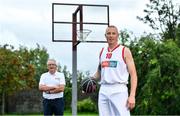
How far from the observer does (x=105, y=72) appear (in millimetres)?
7656

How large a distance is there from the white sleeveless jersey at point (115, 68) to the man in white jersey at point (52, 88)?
13.1 feet

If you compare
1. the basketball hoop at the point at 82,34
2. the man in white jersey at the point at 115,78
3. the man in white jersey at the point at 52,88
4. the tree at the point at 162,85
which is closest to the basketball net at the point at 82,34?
the basketball hoop at the point at 82,34

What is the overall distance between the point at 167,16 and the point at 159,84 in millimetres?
20291

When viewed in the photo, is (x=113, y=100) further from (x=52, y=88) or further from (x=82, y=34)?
(x=82, y=34)

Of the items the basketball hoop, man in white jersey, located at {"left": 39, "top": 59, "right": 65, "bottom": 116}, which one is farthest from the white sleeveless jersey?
the basketball hoop

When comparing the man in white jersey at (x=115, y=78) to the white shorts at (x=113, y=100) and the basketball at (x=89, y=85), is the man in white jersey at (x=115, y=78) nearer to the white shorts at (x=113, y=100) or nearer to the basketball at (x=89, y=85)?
the white shorts at (x=113, y=100)

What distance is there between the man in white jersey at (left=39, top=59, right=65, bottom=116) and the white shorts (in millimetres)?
3986

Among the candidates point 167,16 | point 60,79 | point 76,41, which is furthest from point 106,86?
point 167,16

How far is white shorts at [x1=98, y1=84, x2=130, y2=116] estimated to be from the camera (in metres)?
7.55

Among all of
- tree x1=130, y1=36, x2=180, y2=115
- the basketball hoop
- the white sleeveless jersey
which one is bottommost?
tree x1=130, y1=36, x2=180, y2=115

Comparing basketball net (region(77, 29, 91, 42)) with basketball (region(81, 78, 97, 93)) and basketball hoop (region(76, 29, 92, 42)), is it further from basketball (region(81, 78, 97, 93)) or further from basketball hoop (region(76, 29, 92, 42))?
basketball (region(81, 78, 97, 93))

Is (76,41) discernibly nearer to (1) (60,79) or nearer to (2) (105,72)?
(1) (60,79)

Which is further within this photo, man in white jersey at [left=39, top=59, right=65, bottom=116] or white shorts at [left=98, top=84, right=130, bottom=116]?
man in white jersey at [left=39, top=59, right=65, bottom=116]

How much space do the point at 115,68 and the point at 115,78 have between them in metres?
0.13
